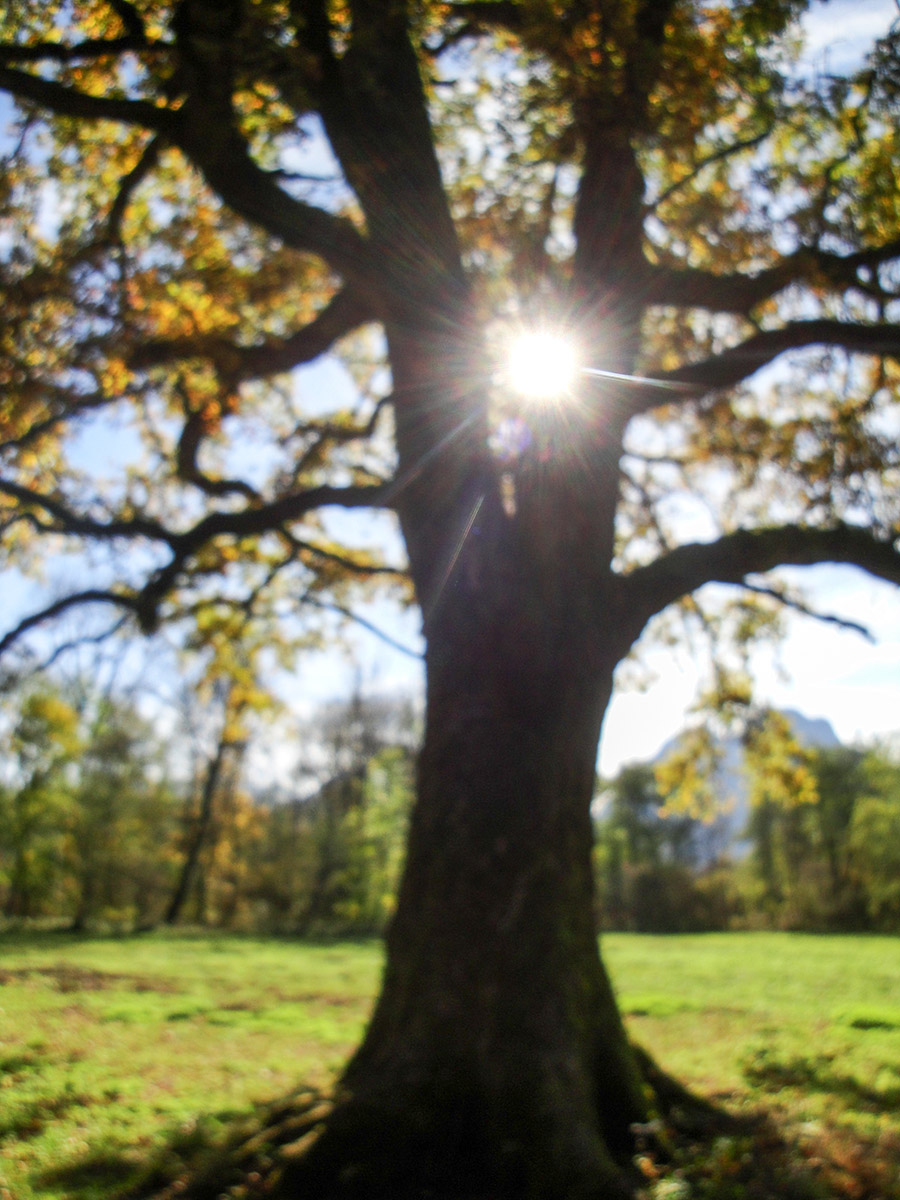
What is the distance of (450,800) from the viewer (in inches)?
187

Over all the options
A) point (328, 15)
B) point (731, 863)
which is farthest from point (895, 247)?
point (731, 863)

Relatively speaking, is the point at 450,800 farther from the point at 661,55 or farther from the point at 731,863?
Answer: the point at 731,863

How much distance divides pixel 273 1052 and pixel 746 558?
241 inches

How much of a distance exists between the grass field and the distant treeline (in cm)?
944

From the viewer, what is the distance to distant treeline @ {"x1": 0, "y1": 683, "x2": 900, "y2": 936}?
83.1 feet

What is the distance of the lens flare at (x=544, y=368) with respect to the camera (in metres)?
6.08

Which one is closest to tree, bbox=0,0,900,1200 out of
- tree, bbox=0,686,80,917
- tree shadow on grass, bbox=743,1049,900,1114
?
tree shadow on grass, bbox=743,1049,900,1114

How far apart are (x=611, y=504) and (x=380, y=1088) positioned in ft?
13.5

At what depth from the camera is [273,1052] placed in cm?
729

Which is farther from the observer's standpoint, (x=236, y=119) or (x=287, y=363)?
(x=287, y=363)

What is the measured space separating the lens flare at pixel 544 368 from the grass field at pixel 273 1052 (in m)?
4.98

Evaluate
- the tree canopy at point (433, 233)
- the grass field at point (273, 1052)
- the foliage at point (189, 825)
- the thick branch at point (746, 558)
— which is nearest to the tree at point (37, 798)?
the foliage at point (189, 825)

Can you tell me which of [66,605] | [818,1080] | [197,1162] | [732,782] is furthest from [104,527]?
[732,782]

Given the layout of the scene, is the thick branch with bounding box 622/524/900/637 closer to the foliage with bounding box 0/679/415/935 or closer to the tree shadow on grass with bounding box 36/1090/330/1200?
the tree shadow on grass with bounding box 36/1090/330/1200
